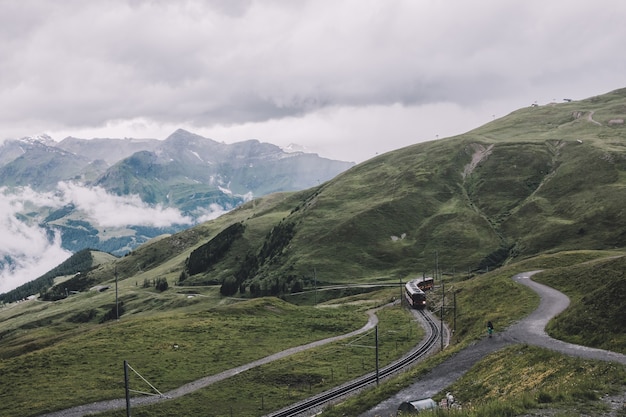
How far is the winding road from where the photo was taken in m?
50.1

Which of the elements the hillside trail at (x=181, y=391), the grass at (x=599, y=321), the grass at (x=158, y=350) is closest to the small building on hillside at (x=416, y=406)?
the grass at (x=599, y=321)

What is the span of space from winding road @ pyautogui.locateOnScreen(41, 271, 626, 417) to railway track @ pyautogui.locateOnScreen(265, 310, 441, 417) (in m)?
19.4

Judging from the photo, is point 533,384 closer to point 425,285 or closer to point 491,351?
point 491,351

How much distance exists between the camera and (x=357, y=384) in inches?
3150

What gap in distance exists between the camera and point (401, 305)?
511ft

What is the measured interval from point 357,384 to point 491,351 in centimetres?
2643

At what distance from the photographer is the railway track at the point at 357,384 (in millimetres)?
71312

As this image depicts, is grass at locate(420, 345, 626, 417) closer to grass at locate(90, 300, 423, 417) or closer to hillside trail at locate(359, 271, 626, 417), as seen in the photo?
hillside trail at locate(359, 271, 626, 417)

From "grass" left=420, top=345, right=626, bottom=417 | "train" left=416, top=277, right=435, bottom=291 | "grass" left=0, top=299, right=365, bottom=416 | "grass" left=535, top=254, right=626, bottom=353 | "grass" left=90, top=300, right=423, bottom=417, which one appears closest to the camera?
"grass" left=420, top=345, right=626, bottom=417

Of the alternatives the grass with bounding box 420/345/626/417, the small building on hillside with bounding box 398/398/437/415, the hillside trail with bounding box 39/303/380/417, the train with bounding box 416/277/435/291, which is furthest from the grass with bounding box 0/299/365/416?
the grass with bounding box 420/345/626/417

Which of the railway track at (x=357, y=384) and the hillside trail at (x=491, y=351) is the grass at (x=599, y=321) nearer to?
the hillside trail at (x=491, y=351)

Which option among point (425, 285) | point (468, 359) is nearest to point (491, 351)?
point (468, 359)

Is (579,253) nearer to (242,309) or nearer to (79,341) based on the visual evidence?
(242,309)

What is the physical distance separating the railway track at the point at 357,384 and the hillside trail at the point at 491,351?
1982cm
